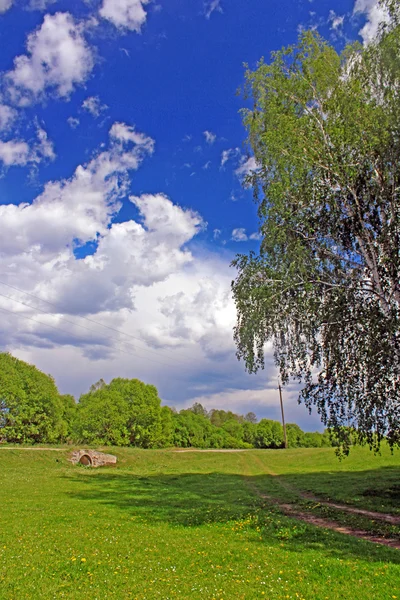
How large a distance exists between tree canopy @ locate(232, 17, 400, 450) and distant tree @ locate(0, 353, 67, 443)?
7300 cm

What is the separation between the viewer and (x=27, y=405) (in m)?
81.8

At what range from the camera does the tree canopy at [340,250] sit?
17938 mm

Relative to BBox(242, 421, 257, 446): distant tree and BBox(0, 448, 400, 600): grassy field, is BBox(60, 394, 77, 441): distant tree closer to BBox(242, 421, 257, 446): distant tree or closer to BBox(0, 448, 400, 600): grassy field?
BBox(242, 421, 257, 446): distant tree

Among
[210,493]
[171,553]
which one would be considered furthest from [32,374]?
[171,553]

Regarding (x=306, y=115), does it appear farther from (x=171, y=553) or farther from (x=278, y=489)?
(x=278, y=489)

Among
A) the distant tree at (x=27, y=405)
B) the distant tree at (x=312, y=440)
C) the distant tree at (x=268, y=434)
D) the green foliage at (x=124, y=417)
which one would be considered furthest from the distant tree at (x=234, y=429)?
the distant tree at (x=27, y=405)

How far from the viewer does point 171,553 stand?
13164mm

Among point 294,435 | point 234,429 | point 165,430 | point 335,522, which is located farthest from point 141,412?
point 294,435

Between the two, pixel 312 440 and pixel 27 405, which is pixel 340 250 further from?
pixel 312 440

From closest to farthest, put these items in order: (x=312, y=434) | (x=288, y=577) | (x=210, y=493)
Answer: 1. (x=288, y=577)
2. (x=210, y=493)
3. (x=312, y=434)

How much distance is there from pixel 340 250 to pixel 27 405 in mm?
79673

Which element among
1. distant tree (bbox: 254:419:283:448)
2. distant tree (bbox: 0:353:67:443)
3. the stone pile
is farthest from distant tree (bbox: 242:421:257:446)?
the stone pile

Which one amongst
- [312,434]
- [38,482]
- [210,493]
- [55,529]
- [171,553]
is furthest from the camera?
[312,434]

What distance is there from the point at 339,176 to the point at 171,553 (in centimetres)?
1734
